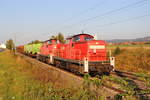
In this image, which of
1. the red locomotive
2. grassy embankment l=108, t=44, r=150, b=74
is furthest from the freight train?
grassy embankment l=108, t=44, r=150, b=74

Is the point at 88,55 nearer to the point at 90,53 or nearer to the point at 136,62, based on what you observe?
the point at 90,53

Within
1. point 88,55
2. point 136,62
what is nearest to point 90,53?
point 88,55

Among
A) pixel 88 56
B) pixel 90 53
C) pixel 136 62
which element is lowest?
pixel 136 62

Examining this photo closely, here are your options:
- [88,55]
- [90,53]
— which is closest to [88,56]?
[88,55]

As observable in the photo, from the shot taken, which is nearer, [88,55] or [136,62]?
[88,55]

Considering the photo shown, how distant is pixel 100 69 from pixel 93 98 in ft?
21.0

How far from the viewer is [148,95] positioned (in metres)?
7.32

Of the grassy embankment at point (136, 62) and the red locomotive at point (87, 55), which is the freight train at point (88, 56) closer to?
the red locomotive at point (87, 55)

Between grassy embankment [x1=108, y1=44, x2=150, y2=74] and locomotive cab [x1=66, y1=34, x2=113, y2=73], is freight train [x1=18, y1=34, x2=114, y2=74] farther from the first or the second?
grassy embankment [x1=108, y1=44, x2=150, y2=74]

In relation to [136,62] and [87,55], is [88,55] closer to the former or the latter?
[87,55]

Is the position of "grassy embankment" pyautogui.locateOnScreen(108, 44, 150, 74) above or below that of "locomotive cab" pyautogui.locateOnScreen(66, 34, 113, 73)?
below

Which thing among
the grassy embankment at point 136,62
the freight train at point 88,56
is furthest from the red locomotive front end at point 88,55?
the grassy embankment at point 136,62

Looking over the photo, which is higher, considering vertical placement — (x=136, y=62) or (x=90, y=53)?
(x=90, y=53)

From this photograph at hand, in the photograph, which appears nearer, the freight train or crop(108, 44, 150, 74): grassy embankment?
the freight train
